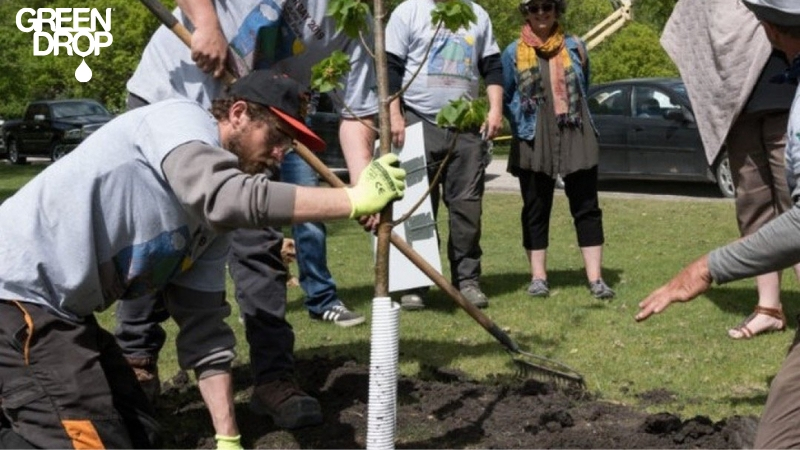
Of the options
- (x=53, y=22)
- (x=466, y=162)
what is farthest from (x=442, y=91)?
(x=53, y=22)

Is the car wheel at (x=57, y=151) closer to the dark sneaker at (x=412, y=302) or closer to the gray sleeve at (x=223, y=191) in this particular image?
the dark sneaker at (x=412, y=302)

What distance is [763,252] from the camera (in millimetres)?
3893

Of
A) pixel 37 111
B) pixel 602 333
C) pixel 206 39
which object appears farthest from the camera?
pixel 37 111

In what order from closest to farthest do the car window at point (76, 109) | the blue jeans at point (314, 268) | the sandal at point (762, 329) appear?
the sandal at point (762, 329), the blue jeans at point (314, 268), the car window at point (76, 109)

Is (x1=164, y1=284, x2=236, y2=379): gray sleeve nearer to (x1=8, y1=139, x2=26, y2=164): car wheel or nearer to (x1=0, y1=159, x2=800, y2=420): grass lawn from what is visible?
(x1=0, y1=159, x2=800, y2=420): grass lawn

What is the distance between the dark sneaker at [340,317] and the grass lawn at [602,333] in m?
0.08

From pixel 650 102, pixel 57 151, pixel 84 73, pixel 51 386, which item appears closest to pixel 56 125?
pixel 57 151

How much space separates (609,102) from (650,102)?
694mm

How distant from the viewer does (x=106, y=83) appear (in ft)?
118

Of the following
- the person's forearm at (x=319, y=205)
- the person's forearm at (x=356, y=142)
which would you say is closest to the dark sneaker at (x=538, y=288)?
the person's forearm at (x=356, y=142)

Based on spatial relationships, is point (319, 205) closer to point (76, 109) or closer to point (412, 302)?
point (412, 302)

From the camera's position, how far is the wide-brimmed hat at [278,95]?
3881 mm

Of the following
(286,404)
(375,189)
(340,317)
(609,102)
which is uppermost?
(375,189)

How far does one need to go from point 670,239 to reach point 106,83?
86.9ft
